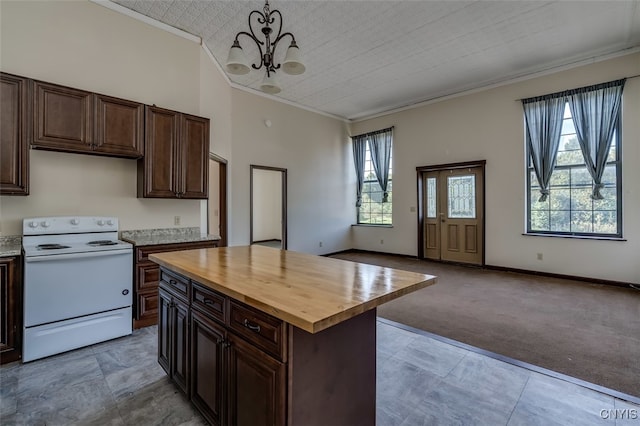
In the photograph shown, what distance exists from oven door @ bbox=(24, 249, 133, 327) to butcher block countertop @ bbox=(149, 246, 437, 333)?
3.39ft

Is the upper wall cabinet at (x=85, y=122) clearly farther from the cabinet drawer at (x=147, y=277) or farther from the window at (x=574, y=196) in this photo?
the window at (x=574, y=196)

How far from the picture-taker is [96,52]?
10.4 feet

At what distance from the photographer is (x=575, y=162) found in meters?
4.87

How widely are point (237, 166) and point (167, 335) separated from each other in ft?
12.8

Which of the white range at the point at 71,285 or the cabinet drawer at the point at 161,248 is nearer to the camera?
the white range at the point at 71,285

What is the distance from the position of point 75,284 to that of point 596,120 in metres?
6.89

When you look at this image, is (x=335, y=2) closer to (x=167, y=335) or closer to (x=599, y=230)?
(x=167, y=335)

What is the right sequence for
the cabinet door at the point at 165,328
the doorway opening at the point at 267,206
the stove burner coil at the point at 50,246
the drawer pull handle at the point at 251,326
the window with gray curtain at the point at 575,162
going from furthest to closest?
the doorway opening at the point at 267,206
the window with gray curtain at the point at 575,162
the stove burner coil at the point at 50,246
the cabinet door at the point at 165,328
the drawer pull handle at the point at 251,326

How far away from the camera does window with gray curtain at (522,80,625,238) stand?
14.8ft

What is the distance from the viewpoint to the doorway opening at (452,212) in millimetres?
5922

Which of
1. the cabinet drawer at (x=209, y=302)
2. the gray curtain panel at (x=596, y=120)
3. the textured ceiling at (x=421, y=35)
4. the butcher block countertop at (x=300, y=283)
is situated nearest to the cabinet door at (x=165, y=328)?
the butcher block countertop at (x=300, y=283)

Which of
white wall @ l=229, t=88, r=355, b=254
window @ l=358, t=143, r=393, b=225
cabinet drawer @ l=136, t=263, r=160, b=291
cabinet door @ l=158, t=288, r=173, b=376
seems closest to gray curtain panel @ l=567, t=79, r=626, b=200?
window @ l=358, t=143, r=393, b=225

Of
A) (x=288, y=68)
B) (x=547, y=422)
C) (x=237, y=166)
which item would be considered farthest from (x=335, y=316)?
(x=237, y=166)

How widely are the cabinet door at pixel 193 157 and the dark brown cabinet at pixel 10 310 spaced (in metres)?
1.54
